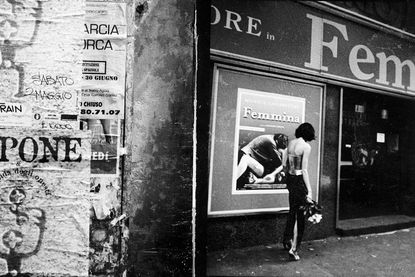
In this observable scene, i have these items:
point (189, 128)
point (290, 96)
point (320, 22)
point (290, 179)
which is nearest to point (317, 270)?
point (290, 179)

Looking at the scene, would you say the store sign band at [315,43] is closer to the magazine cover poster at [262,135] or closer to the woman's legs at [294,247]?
the magazine cover poster at [262,135]

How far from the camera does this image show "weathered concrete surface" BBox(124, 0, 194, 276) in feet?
6.60

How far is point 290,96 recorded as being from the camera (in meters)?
5.00

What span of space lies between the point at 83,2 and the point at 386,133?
22.5 feet

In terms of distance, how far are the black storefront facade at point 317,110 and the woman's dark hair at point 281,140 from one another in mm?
102

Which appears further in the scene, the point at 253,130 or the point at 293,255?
the point at 253,130

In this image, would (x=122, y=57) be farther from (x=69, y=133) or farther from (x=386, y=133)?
(x=386, y=133)

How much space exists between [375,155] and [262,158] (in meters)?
3.29

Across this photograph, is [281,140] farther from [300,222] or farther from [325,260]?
[325,260]

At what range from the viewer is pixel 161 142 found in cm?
205

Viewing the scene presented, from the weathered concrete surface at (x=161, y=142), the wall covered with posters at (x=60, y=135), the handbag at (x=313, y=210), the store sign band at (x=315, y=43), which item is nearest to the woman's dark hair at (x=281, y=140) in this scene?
the handbag at (x=313, y=210)

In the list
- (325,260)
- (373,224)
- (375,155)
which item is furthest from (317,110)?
(373,224)

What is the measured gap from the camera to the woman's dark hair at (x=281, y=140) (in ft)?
16.0

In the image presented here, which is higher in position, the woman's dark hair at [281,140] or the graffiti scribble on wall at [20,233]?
the woman's dark hair at [281,140]
